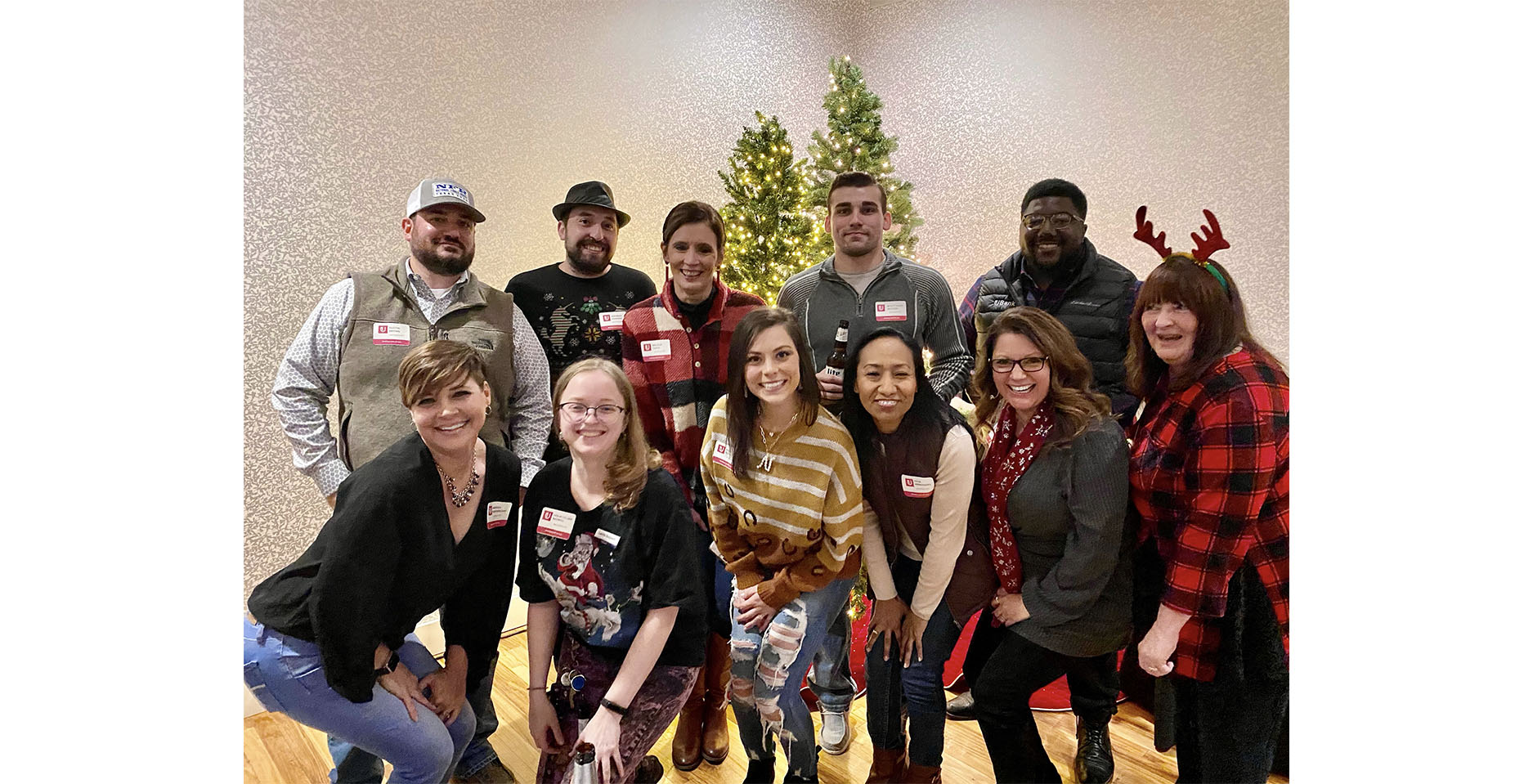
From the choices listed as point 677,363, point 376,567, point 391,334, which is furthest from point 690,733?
point 391,334

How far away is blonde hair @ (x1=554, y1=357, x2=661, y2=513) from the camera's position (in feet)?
6.17

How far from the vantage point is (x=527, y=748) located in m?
2.00

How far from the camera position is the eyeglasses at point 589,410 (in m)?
1.86

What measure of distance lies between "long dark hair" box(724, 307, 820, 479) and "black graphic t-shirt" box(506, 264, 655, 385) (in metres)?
0.36

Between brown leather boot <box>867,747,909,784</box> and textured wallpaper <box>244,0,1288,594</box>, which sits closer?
textured wallpaper <box>244,0,1288,594</box>

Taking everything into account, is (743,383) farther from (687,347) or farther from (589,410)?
(589,410)

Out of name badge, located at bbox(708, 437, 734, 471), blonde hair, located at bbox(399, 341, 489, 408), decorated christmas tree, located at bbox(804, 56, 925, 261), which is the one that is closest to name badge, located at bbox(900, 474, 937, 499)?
name badge, located at bbox(708, 437, 734, 471)

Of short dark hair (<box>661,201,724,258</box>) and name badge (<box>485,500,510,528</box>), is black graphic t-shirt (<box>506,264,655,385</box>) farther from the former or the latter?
name badge (<box>485,500,510,528</box>)

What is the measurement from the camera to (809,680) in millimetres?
2066

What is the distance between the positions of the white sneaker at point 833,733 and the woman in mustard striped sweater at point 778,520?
0.36 feet

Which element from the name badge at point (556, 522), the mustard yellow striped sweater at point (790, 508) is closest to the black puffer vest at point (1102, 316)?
the mustard yellow striped sweater at point (790, 508)
